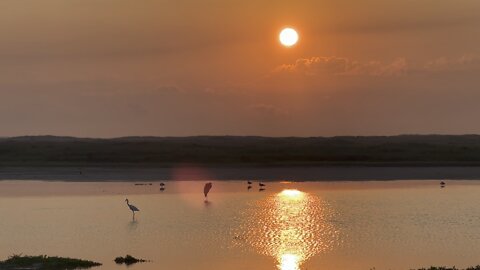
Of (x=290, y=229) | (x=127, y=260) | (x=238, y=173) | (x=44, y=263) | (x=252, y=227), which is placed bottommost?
(x=44, y=263)

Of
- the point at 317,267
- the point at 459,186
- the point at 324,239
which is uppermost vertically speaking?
the point at 459,186

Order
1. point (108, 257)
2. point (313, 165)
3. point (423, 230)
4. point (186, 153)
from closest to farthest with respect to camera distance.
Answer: point (108, 257) < point (423, 230) < point (313, 165) < point (186, 153)

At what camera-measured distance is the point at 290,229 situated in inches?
1265

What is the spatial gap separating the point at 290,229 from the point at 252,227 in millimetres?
1643

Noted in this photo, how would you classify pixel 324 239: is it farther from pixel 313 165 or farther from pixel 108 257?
pixel 313 165

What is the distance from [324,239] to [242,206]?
12088 millimetres

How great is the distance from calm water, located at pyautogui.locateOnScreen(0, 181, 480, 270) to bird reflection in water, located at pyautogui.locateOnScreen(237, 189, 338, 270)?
0.04m

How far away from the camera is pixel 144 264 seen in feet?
80.0

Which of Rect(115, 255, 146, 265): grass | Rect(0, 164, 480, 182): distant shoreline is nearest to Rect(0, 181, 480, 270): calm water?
Rect(115, 255, 146, 265): grass

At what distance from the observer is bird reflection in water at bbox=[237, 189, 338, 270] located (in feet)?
86.5

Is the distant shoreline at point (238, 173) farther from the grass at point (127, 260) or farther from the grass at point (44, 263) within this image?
the grass at point (44, 263)

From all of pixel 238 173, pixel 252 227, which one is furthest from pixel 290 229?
pixel 238 173

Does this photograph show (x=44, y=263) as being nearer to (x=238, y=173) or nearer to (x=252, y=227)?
(x=252, y=227)

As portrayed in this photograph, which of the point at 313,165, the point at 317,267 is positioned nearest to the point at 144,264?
the point at 317,267
